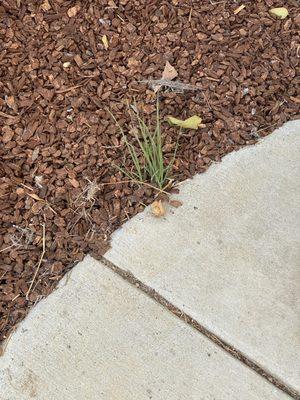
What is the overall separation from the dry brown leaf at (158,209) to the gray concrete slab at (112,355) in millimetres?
322

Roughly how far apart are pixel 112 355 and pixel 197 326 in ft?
1.16

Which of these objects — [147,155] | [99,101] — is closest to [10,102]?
[99,101]

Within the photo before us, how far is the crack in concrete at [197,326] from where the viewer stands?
7.98 feet

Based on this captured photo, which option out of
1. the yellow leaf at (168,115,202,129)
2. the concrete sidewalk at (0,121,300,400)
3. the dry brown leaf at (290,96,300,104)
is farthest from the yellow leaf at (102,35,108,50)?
the dry brown leaf at (290,96,300,104)

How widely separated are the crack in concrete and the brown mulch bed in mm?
138

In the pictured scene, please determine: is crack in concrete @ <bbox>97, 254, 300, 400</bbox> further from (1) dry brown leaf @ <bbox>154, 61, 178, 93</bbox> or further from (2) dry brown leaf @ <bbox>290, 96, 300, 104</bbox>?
(2) dry brown leaf @ <bbox>290, 96, 300, 104</bbox>

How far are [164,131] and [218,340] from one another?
0.96m

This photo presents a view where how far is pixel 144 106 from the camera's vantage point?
9.58 feet

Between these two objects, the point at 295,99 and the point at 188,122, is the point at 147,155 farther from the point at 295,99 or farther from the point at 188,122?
the point at 295,99

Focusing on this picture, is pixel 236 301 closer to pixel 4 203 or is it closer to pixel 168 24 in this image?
pixel 4 203

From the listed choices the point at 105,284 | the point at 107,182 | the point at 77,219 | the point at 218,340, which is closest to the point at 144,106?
the point at 107,182

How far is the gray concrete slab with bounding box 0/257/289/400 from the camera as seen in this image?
7.98 ft

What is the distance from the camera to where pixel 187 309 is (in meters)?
2.57

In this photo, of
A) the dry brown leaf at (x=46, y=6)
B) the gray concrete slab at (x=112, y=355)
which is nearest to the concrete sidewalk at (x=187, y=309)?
the gray concrete slab at (x=112, y=355)
